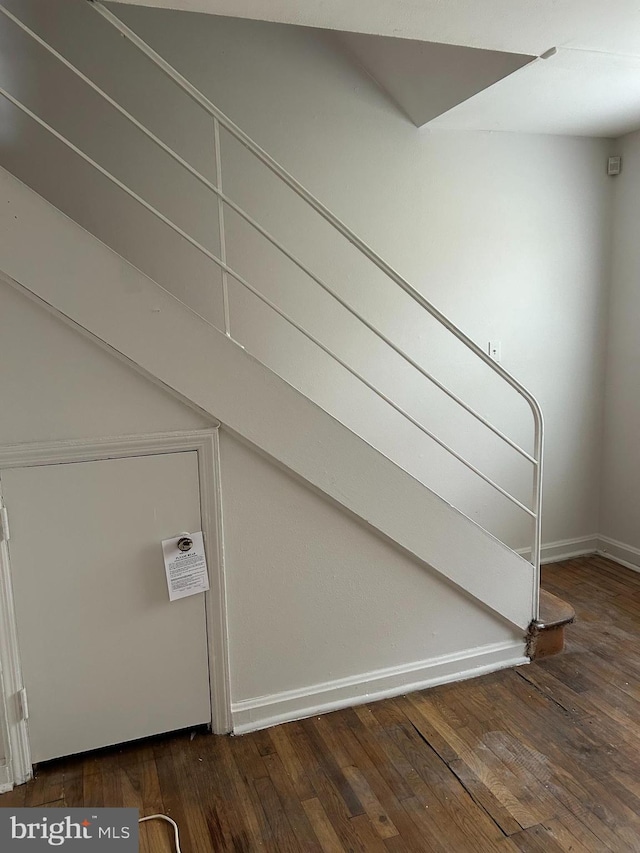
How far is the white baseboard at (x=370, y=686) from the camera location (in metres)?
2.23

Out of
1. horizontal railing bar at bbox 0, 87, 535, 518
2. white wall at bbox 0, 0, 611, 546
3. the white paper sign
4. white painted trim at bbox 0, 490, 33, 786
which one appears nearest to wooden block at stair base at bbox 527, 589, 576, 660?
horizontal railing bar at bbox 0, 87, 535, 518

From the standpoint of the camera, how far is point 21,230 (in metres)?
1.71

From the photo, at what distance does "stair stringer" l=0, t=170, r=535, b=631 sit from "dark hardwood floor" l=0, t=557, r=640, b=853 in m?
0.45

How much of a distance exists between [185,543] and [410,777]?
3.40 feet

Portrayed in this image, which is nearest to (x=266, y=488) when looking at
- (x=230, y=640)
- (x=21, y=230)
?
(x=230, y=640)

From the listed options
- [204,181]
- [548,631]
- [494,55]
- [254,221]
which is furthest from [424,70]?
[548,631]

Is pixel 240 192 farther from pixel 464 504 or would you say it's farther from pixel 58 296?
pixel 464 504

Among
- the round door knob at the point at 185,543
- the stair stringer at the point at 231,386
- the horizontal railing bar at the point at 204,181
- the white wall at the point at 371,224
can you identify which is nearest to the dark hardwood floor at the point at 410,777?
the stair stringer at the point at 231,386

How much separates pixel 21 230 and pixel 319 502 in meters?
1.24

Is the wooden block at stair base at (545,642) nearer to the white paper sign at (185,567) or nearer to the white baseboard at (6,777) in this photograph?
the white paper sign at (185,567)

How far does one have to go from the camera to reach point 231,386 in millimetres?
1976

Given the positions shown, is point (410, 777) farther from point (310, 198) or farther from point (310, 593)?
point (310, 198)

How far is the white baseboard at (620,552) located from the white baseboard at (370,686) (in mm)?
1338

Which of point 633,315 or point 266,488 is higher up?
point 633,315
